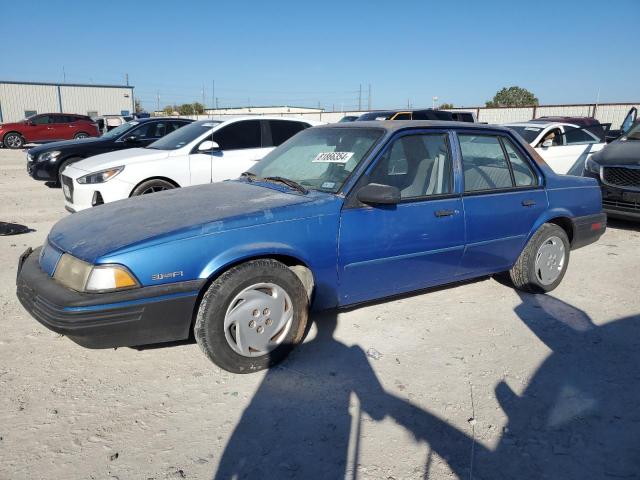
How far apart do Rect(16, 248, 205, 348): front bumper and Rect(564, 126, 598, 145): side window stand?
911 cm

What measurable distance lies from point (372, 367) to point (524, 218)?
2.04m

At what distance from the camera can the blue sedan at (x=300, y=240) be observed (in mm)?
2764

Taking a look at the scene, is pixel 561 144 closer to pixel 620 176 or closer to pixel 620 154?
pixel 620 154

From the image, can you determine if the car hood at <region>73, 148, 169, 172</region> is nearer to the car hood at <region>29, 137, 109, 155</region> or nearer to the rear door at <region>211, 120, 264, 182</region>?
the rear door at <region>211, 120, 264, 182</region>

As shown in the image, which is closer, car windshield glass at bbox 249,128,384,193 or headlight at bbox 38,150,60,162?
car windshield glass at bbox 249,128,384,193

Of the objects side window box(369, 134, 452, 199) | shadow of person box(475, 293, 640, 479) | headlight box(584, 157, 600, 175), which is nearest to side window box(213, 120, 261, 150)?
side window box(369, 134, 452, 199)

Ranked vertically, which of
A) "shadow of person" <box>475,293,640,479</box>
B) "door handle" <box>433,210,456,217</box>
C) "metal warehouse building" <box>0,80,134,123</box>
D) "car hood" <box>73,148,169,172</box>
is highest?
"metal warehouse building" <box>0,80,134,123</box>

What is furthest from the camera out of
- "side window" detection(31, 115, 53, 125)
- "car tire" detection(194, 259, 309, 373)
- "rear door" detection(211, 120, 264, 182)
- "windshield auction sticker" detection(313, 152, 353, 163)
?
"side window" detection(31, 115, 53, 125)

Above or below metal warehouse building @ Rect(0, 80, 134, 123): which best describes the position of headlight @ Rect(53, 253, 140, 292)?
below

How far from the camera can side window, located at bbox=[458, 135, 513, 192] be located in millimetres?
4020

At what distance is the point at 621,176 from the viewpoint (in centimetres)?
713

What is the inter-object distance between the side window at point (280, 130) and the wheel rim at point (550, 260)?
433 centimetres

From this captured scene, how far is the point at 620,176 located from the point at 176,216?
6.69 metres

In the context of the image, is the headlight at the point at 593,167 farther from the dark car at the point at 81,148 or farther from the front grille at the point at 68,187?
the dark car at the point at 81,148
